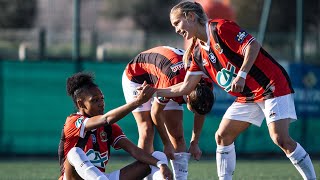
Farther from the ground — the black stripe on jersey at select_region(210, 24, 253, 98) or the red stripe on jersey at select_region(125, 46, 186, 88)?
the black stripe on jersey at select_region(210, 24, 253, 98)

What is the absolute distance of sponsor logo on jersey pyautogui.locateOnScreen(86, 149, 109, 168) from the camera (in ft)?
24.4

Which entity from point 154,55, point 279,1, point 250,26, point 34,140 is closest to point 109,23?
point 279,1

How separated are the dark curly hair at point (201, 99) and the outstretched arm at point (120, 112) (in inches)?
31.6

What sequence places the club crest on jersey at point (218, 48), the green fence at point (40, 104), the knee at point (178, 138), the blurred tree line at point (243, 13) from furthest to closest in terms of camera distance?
the blurred tree line at point (243, 13), the green fence at point (40, 104), the knee at point (178, 138), the club crest on jersey at point (218, 48)

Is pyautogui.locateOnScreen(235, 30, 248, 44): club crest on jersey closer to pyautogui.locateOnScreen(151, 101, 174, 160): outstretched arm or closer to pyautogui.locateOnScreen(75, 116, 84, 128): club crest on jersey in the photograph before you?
pyautogui.locateOnScreen(151, 101, 174, 160): outstretched arm

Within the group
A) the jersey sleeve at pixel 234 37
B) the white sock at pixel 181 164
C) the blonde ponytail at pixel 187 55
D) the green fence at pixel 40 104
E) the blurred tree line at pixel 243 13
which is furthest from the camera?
the blurred tree line at pixel 243 13

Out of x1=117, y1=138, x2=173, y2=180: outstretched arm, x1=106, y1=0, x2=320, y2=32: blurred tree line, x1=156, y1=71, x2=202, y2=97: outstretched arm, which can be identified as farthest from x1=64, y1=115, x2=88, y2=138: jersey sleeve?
x1=106, y1=0, x2=320, y2=32: blurred tree line

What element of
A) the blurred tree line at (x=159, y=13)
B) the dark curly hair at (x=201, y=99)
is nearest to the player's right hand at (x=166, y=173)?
the dark curly hair at (x=201, y=99)

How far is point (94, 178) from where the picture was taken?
7.12 m

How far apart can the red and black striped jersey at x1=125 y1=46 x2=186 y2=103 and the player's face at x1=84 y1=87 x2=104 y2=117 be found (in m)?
1.05

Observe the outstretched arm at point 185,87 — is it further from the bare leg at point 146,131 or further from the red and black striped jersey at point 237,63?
the bare leg at point 146,131

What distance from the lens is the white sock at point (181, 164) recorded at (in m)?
8.50

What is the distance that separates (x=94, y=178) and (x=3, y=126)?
7157mm

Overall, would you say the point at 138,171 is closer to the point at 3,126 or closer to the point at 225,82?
the point at 225,82
